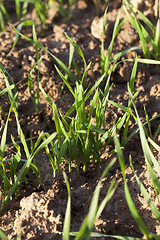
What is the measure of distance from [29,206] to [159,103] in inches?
34.3

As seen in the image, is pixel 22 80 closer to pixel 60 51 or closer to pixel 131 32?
pixel 60 51

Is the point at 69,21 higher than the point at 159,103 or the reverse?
higher

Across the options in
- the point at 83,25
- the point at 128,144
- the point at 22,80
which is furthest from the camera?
the point at 83,25

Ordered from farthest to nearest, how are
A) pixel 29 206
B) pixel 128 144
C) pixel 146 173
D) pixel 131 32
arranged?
pixel 131 32 < pixel 128 144 < pixel 146 173 < pixel 29 206

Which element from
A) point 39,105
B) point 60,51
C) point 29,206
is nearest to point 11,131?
point 39,105

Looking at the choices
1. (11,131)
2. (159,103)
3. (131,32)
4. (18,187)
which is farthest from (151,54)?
(18,187)

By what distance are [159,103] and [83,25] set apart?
2.98 ft

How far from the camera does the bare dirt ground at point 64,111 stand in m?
0.95

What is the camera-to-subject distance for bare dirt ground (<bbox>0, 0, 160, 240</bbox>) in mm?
947

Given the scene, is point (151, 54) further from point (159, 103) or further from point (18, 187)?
point (18, 187)

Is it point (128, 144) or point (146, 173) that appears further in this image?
point (128, 144)

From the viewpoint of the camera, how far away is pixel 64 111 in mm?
1341

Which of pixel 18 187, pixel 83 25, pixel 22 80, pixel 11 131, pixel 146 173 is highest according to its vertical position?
pixel 83 25

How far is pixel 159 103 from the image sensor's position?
1.33 meters
